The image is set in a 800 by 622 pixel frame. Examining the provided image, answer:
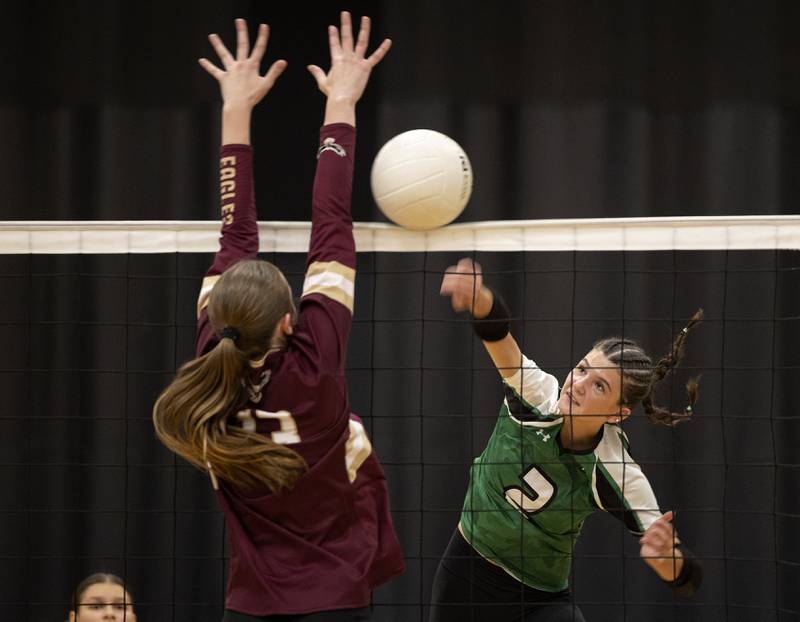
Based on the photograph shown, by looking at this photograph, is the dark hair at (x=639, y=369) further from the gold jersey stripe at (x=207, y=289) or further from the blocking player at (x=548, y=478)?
the gold jersey stripe at (x=207, y=289)

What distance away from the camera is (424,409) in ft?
14.4

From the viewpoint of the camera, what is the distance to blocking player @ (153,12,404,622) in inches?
84.8

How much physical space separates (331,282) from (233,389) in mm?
307

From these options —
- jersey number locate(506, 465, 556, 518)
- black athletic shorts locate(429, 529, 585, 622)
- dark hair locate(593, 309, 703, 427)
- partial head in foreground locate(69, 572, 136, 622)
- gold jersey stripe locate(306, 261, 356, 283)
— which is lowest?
partial head in foreground locate(69, 572, 136, 622)

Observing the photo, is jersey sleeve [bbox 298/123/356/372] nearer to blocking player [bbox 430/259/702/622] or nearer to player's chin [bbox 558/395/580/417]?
blocking player [bbox 430/259/702/622]

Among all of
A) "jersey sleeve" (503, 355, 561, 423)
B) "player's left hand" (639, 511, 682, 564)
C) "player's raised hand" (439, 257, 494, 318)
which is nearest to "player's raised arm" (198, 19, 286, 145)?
"player's raised hand" (439, 257, 494, 318)

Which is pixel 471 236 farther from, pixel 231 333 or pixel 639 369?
pixel 231 333

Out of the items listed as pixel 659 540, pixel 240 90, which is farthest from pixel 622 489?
pixel 240 90

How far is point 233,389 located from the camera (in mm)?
2168

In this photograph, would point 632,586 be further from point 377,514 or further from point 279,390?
point 279,390

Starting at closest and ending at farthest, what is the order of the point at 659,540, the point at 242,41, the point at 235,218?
the point at 235,218 < the point at 242,41 < the point at 659,540

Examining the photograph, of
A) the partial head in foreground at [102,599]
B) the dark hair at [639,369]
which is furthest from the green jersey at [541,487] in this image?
the partial head in foreground at [102,599]

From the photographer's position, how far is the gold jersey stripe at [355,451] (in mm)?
2287

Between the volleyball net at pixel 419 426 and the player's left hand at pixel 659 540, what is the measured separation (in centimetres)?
153
